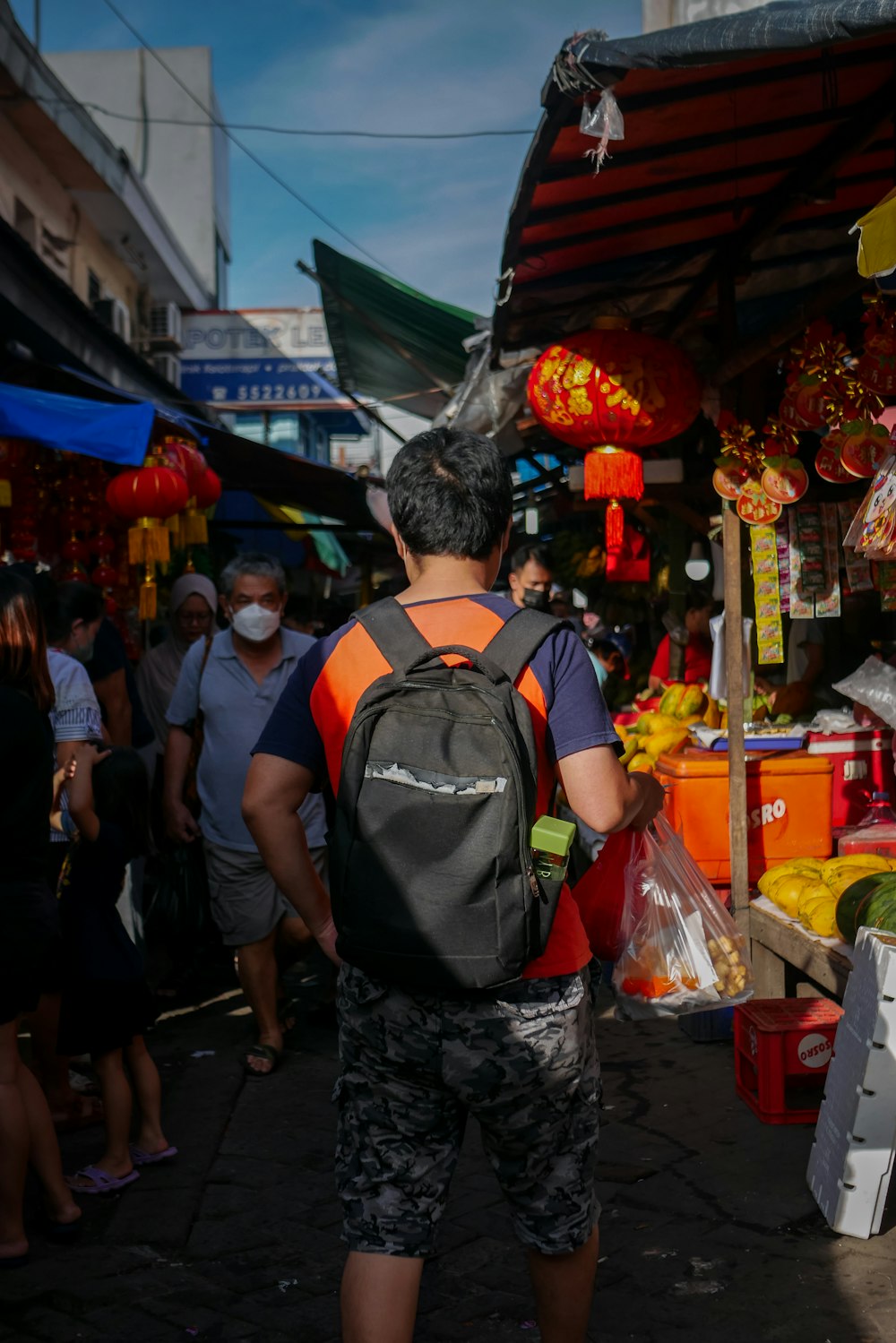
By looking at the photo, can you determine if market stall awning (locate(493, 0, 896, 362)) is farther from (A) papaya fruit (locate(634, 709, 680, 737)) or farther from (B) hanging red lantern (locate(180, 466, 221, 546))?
(A) papaya fruit (locate(634, 709, 680, 737))

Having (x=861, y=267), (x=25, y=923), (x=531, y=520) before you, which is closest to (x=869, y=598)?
(x=861, y=267)

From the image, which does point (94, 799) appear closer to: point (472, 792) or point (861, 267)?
point (472, 792)

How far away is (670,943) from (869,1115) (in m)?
0.71

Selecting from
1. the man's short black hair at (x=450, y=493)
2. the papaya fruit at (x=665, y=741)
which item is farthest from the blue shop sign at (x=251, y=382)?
the man's short black hair at (x=450, y=493)

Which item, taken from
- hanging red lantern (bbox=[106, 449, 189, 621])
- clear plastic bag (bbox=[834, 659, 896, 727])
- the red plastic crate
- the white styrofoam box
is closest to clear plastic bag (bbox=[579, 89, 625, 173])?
the white styrofoam box

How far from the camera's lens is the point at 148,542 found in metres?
7.06

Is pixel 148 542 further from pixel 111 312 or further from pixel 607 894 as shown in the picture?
pixel 111 312

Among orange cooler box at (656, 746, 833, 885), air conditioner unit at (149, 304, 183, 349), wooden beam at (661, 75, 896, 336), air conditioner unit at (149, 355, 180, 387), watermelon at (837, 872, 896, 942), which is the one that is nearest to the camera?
watermelon at (837, 872, 896, 942)

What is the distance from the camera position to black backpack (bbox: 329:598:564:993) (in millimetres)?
2059

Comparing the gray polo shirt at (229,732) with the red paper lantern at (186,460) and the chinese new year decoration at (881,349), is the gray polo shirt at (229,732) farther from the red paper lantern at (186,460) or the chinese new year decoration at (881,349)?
the chinese new year decoration at (881,349)

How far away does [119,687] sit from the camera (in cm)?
559

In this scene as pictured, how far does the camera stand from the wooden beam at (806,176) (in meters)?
4.42

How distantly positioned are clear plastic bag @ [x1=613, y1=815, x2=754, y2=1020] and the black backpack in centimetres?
119

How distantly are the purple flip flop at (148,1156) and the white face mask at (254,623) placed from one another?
213 cm
